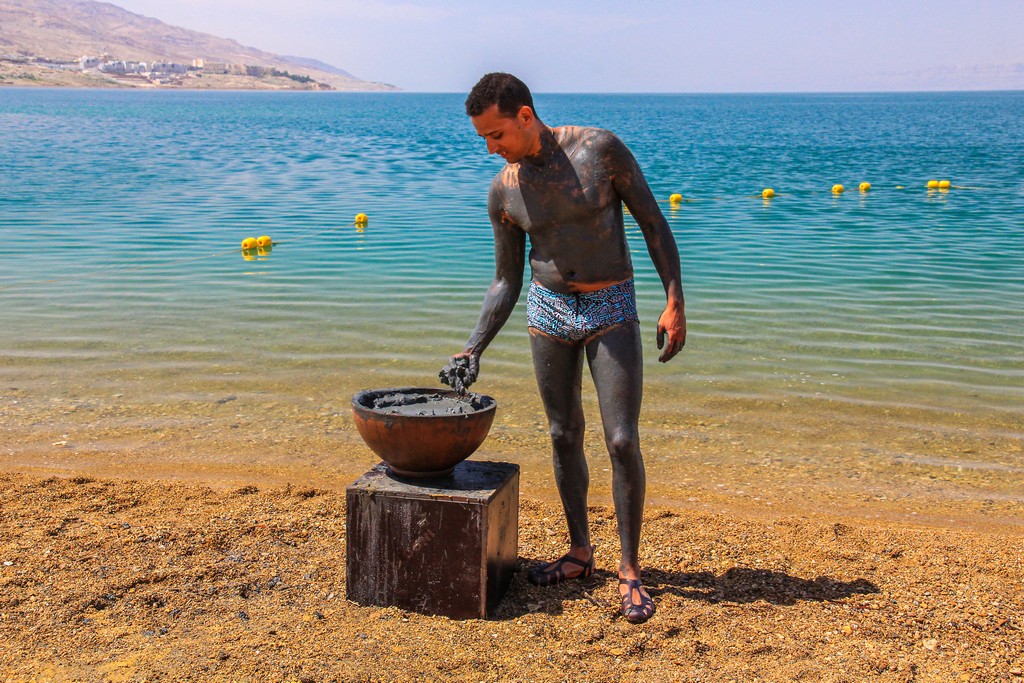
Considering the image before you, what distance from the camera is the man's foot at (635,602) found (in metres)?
3.84

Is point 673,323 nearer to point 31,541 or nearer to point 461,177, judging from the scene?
point 31,541

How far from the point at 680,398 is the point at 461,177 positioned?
876 inches

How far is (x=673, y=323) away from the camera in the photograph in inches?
153

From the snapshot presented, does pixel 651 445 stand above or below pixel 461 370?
below

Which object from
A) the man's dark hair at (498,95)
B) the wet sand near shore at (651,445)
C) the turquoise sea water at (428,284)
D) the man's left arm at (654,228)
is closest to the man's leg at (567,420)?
the man's left arm at (654,228)

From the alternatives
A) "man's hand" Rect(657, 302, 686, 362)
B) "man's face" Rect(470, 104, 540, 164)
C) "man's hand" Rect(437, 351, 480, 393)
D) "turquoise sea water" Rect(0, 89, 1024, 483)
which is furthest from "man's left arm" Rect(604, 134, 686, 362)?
"turquoise sea water" Rect(0, 89, 1024, 483)

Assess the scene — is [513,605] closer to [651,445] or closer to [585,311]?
[585,311]

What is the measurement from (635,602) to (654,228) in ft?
4.87

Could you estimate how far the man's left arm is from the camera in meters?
3.81

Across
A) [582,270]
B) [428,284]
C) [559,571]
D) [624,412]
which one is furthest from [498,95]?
[428,284]

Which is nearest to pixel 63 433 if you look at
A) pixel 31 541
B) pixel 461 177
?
pixel 31 541

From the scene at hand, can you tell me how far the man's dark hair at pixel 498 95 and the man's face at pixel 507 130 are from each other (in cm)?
2

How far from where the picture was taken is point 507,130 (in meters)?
3.74

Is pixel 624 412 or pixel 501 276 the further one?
pixel 501 276
